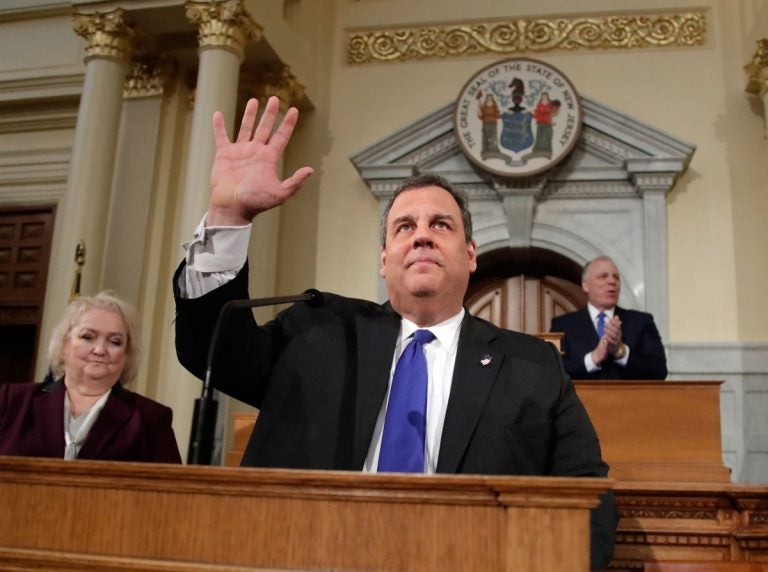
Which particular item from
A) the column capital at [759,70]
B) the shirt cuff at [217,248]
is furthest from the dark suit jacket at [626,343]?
the shirt cuff at [217,248]

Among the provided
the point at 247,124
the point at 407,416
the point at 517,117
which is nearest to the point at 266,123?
the point at 247,124

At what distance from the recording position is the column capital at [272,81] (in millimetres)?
6988

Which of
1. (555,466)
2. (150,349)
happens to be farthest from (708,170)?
(555,466)

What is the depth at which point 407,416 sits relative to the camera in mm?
1745

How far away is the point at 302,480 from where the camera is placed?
1.14m

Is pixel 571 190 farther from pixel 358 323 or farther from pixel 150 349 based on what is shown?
pixel 358 323

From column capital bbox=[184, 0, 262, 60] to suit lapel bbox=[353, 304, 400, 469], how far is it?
184 inches

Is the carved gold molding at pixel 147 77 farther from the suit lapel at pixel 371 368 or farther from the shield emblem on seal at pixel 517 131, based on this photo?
the suit lapel at pixel 371 368

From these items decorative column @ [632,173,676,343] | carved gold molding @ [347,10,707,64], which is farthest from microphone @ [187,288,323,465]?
carved gold molding @ [347,10,707,64]

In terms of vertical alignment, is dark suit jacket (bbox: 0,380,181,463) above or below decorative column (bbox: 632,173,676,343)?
below

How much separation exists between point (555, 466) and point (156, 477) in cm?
96

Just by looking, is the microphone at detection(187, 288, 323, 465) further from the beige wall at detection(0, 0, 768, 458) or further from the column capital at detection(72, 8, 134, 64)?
the column capital at detection(72, 8, 134, 64)

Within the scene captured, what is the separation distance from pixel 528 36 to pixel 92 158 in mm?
3978

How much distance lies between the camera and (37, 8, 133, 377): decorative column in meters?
5.96
